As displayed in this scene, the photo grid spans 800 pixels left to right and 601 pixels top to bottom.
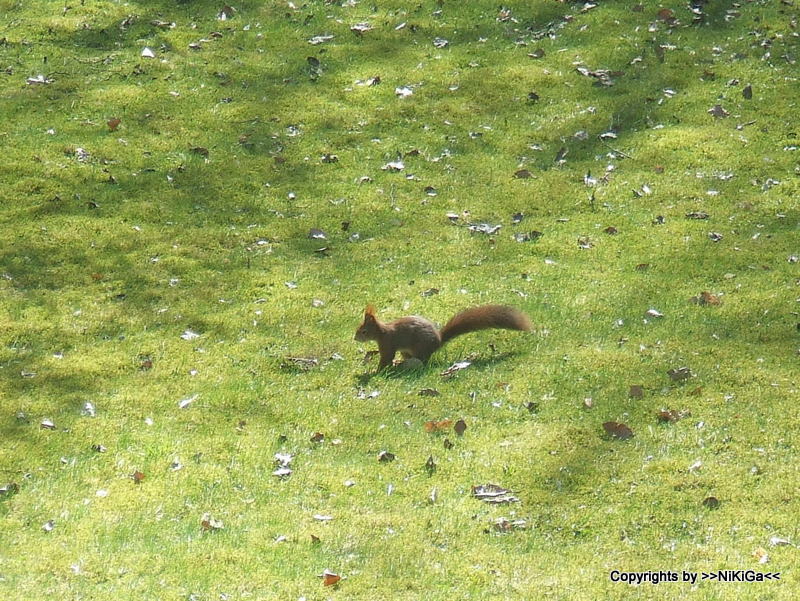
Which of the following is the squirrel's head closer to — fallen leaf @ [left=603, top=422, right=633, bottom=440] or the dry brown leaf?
the dry brown leaf

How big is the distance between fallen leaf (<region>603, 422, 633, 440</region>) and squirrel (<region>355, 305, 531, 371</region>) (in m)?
1.19

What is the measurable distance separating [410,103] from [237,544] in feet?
29.1

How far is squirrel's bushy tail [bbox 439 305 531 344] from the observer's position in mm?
8531

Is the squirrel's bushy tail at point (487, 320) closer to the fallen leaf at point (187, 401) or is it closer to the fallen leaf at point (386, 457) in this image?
the fallen leaf at point (386, 457)

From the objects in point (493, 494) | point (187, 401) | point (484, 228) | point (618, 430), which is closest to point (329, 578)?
point (493, 494)

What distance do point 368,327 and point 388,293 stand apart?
151cm

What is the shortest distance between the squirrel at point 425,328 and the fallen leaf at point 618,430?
1190 millimetres

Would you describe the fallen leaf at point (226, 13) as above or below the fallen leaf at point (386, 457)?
below

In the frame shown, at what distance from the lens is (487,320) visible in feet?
28.2

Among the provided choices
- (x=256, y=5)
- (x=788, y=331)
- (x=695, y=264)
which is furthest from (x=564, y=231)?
(x=256, y=5)

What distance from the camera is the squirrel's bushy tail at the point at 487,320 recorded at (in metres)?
8.53

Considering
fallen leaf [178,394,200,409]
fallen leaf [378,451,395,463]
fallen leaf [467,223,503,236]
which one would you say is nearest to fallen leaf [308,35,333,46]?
fallen leaf [467,223,503,236]

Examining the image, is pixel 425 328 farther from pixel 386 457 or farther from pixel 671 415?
pixel 671 415

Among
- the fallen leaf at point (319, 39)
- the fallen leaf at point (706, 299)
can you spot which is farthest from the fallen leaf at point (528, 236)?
the fallen leaf at point (319, 39)
